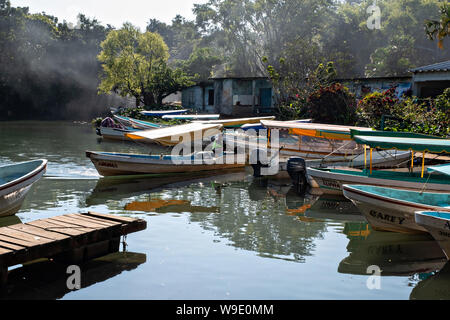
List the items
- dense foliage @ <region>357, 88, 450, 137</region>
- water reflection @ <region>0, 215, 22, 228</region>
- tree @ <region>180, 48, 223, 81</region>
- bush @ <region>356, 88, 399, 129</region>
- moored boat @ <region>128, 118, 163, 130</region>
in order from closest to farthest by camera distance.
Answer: water reflection @ <region>0, 215, 22, 228</region>
dense foliage @ <region>357, 88, 450, 137</region>
bush @ <region>356, 88, 399, 129</region>
moored boat @ <region>128, 118, 163, 130</region>
tree @ <region>180, 48, 223, 81</region>

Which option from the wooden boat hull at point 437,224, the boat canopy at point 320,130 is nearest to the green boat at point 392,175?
the boat canopy at point 320,130

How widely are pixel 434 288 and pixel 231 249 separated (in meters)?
4.29

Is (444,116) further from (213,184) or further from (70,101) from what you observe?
(70,101)

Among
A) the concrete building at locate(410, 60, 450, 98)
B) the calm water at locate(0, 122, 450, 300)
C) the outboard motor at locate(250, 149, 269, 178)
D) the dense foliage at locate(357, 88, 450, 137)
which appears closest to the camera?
the calm water at locate(0, 122, 450, 300)

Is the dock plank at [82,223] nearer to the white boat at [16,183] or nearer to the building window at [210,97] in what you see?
the white boat at [16,183]

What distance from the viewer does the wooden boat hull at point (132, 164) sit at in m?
19.3

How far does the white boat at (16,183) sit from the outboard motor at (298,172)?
8.80 meters

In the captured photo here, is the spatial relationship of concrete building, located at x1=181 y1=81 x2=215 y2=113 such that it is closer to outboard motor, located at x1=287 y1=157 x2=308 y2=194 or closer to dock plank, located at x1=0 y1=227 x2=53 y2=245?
outboard motor, located at x1=287 y1=157 x2=308 y2=194

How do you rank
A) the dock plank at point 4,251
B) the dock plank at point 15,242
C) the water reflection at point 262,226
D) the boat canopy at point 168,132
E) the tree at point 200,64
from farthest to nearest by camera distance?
the tree at point 200,64, the boat canopy at point 168,132, the water reflection at point 262,226, the dock plank at point 15,242, the dock plank at point 4,251

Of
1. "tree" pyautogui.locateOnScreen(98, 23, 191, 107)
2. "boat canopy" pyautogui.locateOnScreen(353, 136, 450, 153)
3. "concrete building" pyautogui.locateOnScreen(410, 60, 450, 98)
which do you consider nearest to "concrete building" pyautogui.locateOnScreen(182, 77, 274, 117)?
"tree" pyautogui.locateOnScreen(98, 23, 191, 107)

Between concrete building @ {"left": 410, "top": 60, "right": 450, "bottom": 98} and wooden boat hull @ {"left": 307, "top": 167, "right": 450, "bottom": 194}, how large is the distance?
42.2 feet

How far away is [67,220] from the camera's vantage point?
34.1ft

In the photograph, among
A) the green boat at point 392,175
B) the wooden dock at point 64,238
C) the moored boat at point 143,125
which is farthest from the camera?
the moored boat at point 143,125

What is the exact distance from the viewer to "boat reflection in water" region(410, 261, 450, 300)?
29.3 ft
